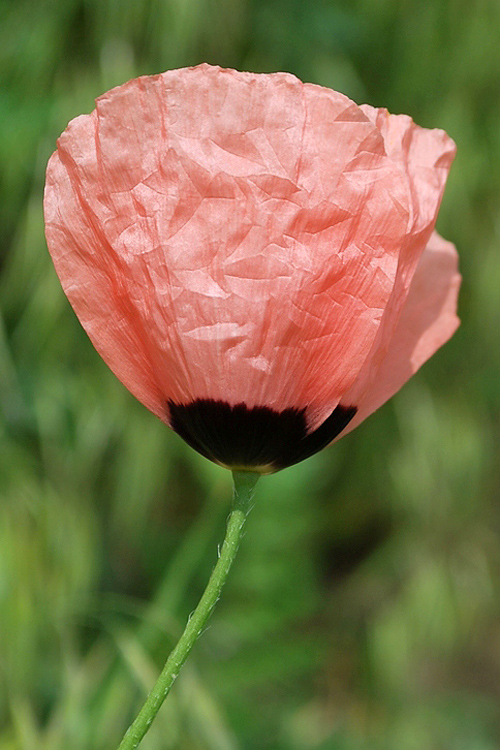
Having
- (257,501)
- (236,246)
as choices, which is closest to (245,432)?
(236,246)

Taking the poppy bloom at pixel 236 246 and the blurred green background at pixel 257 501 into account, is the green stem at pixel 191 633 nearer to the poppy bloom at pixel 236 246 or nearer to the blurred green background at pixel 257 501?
the poppy bloom at pixel 236 246

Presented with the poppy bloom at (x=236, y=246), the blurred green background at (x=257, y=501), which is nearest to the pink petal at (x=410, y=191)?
the poppy bloom at (x=236, y=246)

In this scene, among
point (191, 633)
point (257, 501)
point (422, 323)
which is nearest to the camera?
point (191, 633)

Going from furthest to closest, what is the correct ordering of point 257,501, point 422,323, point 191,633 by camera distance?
point 257,501, point 422,323, point 191,633

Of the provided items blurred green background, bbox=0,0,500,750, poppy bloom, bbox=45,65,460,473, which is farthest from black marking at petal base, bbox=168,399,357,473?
blurred green background, bbox=0,0,500,750

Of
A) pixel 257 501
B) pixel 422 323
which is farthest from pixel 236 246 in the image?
pixel 257 501

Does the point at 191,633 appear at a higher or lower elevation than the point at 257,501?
higher

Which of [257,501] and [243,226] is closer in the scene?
[243,226]

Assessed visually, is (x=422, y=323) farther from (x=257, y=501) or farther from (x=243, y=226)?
(x=257, y=501)

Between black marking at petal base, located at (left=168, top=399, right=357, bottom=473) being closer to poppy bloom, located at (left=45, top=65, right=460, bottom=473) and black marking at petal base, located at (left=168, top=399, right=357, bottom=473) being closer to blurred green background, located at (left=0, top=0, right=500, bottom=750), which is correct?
poppy bloom, located at (left=45, top=65, right=460, bottom=473)
